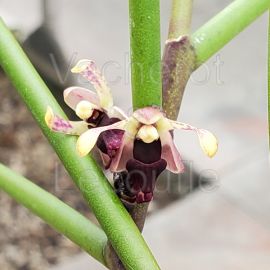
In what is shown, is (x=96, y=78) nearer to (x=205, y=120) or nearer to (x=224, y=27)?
(x=224, y=27)

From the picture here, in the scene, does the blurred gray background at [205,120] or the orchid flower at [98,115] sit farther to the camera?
the blurred gray background at [205,120]

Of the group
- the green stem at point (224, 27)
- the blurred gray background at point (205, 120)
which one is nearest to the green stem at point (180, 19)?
the green stem at point (224, 27)

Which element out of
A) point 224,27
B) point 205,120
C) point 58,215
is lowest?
point 58,215

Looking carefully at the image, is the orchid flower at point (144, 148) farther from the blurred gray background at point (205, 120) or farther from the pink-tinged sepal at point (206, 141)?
the blurred gray background at point (205, 120)

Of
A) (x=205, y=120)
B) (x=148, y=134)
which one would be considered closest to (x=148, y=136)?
(x=148, y=134)

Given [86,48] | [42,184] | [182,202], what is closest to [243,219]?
[182,202]
